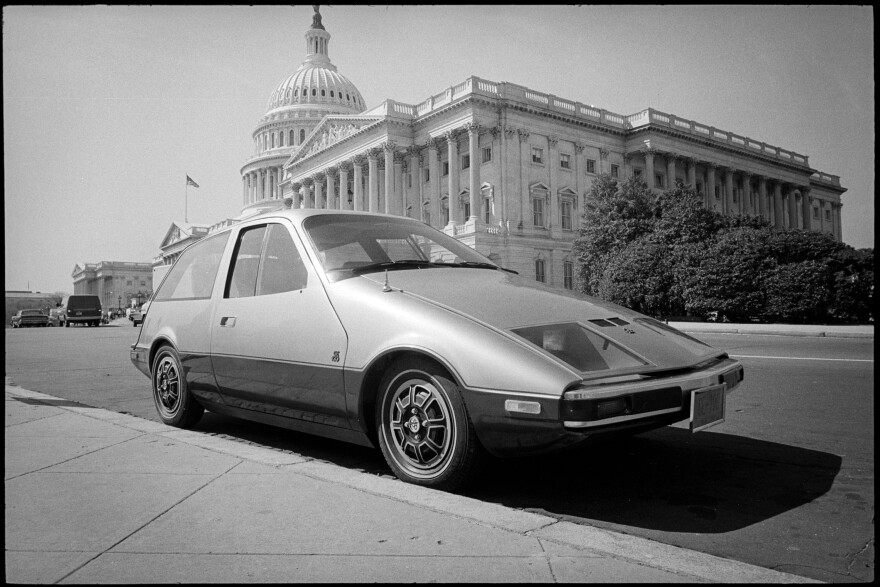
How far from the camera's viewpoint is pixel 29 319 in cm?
5281

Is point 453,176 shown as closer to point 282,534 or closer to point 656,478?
point 656,478

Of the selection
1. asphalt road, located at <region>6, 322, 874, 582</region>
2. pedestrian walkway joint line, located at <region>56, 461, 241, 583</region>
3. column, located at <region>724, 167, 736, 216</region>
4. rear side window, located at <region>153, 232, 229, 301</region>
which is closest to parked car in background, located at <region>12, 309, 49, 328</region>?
asphalt road, located at <region>6, 322, 874, 582</region>

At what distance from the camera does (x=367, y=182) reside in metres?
68.1

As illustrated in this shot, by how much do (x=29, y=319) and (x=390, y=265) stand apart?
58727 millimetres

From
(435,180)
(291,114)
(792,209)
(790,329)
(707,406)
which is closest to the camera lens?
(707,406)

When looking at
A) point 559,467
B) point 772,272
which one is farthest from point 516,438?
point 772,272

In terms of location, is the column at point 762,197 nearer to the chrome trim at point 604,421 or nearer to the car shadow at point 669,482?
the car shadow at point 669,482

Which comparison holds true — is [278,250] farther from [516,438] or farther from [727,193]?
[727,193]

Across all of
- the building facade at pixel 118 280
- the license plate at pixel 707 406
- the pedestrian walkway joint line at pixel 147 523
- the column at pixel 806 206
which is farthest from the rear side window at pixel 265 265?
the building facade at pixel 118 280

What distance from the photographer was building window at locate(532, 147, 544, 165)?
57328 millimetres

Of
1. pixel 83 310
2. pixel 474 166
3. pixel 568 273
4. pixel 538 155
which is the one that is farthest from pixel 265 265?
pixel 568 273

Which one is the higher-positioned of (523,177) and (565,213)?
(523,177)

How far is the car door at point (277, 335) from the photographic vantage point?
4.03 metres

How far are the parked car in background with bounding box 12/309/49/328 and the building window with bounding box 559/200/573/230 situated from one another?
45698mm
